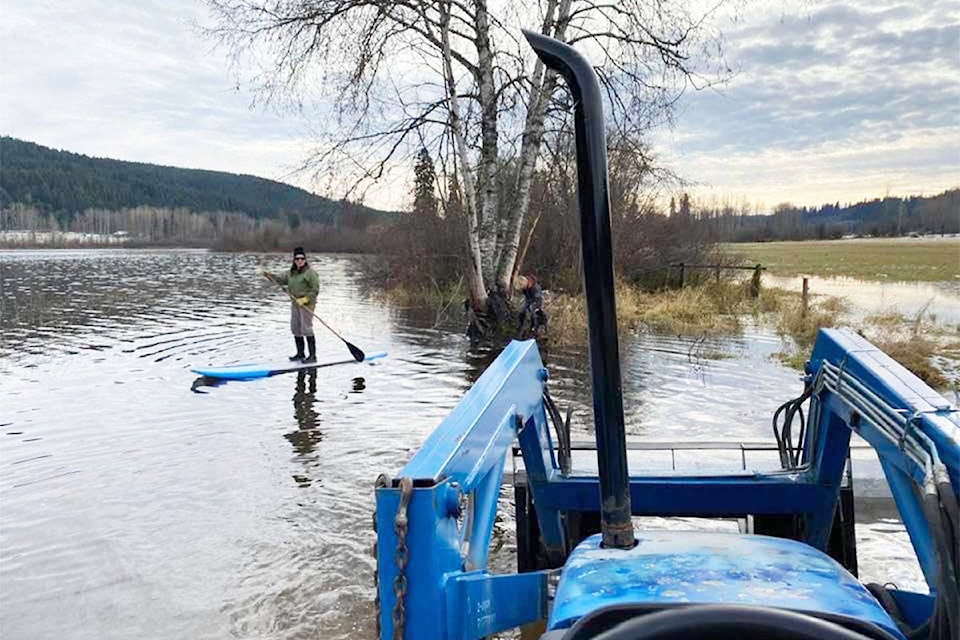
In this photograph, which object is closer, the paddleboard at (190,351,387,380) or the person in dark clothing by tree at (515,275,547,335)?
the paddleboard at (190,351,387,380)

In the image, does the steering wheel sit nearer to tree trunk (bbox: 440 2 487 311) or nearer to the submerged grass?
the submerged grass

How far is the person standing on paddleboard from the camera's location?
1266 cm

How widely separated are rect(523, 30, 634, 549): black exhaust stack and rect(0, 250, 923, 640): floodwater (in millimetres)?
3126

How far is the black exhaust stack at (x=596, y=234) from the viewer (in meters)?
1.64

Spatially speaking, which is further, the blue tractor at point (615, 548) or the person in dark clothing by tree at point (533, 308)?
the person in dark clothing by tree at point (533, 308)

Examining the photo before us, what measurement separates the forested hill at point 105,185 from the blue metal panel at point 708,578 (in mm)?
150709

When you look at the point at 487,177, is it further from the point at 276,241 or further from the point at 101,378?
the point at 276,241

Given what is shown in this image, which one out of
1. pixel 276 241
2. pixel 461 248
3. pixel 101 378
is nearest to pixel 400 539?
pixel 101 378

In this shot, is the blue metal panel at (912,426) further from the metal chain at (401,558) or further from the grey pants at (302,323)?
the grey pants at (302,323)

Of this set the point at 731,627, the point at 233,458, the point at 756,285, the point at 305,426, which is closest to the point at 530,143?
the point at 305,426

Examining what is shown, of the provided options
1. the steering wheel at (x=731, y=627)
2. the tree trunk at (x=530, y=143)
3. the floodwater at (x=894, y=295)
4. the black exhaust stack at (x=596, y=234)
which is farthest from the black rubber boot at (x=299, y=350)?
the floodwater at (x=894, y=295)

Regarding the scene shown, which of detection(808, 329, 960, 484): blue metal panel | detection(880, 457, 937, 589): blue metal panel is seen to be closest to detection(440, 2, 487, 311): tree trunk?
detection(808, 329, 960, 484): blue metal panel

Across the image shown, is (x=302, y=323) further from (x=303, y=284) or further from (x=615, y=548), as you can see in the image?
(x=615, y=548)

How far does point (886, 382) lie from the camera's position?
2398 millimetres
